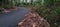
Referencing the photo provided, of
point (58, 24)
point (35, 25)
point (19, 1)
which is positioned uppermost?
point (35, 25)

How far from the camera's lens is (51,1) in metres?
12.2

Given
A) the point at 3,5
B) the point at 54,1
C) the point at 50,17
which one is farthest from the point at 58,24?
the point at 3,5

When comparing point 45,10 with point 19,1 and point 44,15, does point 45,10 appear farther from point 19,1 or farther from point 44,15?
point 19,1

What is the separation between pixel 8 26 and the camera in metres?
8.91

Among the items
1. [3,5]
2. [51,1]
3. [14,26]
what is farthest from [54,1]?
[3,5]

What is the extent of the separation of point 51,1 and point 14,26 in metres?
4.40

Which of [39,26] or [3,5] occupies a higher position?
[39,26]

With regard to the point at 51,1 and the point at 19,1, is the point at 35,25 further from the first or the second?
the point at 19,1

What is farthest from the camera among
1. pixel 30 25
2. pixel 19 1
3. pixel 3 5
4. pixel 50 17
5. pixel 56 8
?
pixel 19 1

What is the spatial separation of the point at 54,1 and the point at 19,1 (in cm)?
2727

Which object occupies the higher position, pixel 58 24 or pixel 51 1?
pixel 51 1

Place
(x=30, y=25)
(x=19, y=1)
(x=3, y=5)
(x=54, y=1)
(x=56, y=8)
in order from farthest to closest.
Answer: (x=19, y=1) < (x=3, y=5) < (x=54, y=1) < (x=56, y=8) < (x=30, y=25)

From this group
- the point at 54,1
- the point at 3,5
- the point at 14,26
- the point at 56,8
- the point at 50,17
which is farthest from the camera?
the point at 3,5

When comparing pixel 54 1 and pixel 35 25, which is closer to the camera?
pixel 35 25
